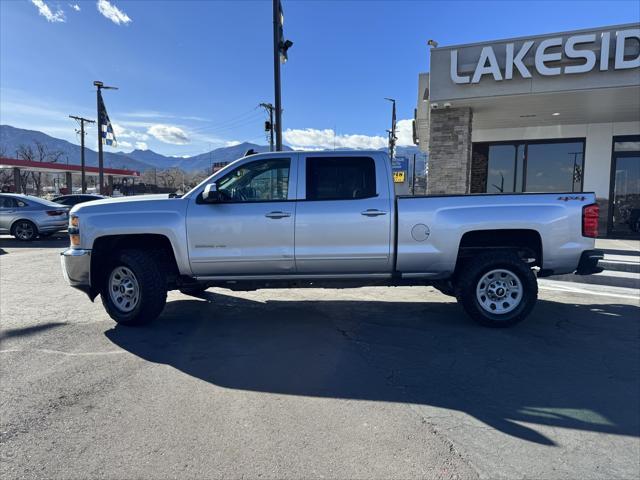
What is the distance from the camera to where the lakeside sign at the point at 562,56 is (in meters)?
9.43

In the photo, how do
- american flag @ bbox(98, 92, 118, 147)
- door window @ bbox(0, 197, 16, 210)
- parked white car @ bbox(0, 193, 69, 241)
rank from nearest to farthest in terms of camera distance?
parked white car @ bbox(0, 193, 69, 241)
door window @ bbox(0, 197, 16, 210)
american flag @ bbox(98, 92, 118, 147)

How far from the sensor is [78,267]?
17.4 feet

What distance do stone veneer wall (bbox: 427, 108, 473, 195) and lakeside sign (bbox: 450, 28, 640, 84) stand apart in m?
1.20

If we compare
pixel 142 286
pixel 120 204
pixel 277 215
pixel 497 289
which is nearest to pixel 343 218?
pixel 277 215

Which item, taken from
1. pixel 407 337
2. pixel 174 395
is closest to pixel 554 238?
pixel 407 337

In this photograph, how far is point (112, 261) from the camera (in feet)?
17.7

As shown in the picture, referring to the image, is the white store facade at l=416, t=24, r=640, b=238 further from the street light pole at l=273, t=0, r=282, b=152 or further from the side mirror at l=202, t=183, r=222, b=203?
the side mirror at l=202, t=183, r=222, b=203

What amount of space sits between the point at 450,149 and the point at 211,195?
843 centimetres

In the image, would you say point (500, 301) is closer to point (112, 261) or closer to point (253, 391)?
point (253, 391)

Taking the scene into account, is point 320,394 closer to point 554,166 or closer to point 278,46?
point 278,46

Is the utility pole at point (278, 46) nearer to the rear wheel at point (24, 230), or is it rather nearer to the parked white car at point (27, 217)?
the parked white car at point (27, 217)

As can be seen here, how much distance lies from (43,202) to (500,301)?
15.6 metres

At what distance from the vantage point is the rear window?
17.5 feet

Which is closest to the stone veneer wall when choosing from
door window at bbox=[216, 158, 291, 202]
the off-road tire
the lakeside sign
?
the lakeside sign
